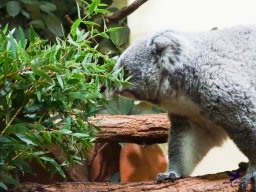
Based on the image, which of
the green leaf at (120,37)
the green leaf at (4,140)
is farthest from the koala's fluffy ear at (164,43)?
the green leaf at (120,37)

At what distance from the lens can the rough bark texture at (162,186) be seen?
1.83 m

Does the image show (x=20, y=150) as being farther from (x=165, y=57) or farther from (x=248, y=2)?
(x=248, y=2)

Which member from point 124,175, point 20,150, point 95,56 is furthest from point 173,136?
point 124,175

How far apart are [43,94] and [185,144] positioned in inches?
29.5

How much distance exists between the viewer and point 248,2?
3.25 m

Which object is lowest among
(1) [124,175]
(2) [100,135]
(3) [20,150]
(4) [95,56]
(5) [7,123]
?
(1) [124,175]

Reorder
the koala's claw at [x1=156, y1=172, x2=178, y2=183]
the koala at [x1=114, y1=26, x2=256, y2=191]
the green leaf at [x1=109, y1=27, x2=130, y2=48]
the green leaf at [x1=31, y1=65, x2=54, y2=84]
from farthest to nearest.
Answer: the green leaf at [x1=109, y1=27, x2=130, y2=48], the koala's claw at [x1=156, y1=172, x2=178, y2=183], the koala at [x1=114, y1=26, x2=256, y2=191], the green leaf at [x1=31, y1=65, x2=54, y2=84]

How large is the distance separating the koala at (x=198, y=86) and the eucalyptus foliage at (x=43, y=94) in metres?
0.31

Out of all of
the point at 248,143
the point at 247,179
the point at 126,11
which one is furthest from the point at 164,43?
the point at 126,11

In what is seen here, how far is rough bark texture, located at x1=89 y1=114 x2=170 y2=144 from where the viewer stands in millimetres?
2428

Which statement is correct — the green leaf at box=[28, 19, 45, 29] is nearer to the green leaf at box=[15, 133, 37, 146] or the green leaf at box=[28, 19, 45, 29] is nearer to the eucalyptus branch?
the eucalyptus branch

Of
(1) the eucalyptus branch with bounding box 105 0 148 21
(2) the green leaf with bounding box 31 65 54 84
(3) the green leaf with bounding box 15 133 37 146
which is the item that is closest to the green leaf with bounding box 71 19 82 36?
(2) the green leaf with bounding box 31 65 54 84

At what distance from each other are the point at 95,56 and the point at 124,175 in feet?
4.89

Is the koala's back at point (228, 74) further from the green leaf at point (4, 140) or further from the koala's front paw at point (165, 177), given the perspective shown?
the green leaf at point (4, 140)
